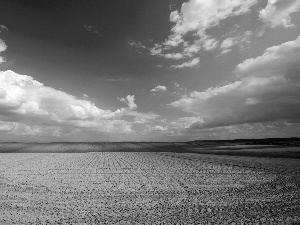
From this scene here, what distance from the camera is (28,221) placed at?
9.17 m

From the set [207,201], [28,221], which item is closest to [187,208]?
[207,201]

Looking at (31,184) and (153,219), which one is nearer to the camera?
(153,219)

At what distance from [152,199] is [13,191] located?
26.2 ft

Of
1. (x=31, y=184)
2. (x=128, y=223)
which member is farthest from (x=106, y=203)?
(x=31, y=184)

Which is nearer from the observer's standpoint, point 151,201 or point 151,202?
point 151,202

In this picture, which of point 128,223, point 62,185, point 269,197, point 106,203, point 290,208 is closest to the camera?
point 128,223

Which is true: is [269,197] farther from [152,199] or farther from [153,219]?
[153,219]

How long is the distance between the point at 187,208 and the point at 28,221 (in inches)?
237

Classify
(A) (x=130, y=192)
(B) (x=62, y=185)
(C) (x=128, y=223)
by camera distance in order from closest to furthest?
(C) (x=128, y=223)
(A) (x=130, y=192)
(B) (x=62, y=185)

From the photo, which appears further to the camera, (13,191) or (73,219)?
(13,191)

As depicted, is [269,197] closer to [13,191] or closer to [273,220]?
[273,220]

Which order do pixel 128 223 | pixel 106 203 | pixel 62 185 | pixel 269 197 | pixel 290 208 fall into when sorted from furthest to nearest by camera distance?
pixel 62 185
pixel 269 197
pixel 106 203
pixel 290 208
pixel 128 223

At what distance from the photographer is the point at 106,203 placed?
38.1ft

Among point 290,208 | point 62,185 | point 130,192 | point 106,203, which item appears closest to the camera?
point 290,208
